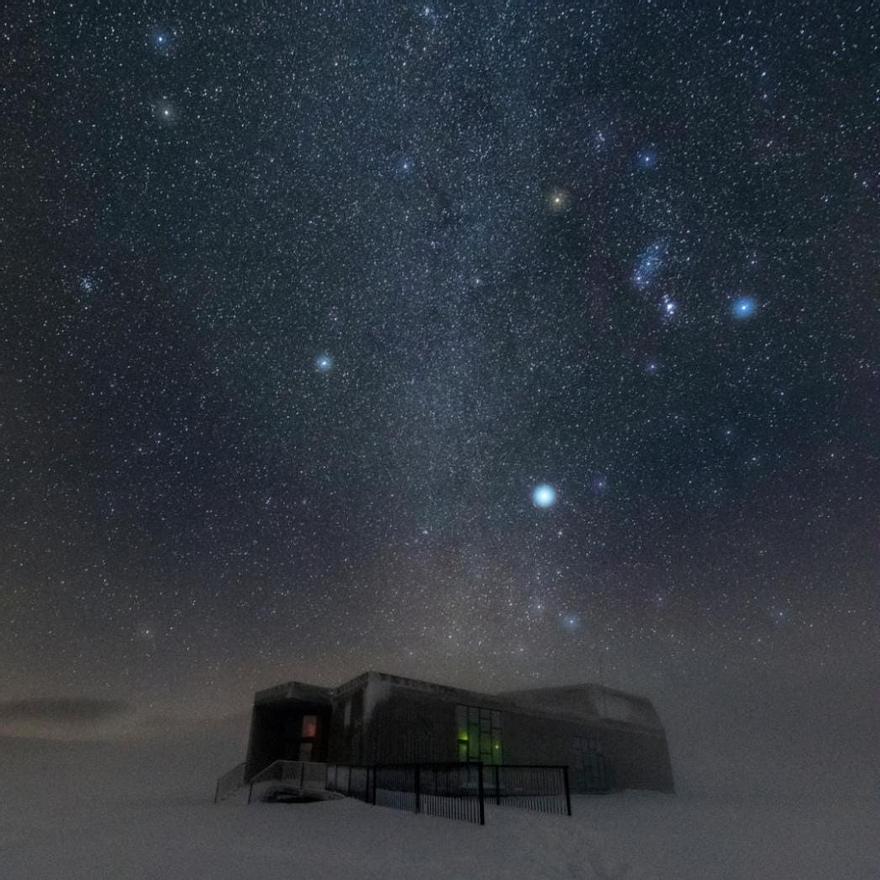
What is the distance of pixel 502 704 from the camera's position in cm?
2514

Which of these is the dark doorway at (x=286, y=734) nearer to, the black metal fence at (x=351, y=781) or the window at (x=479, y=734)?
the black metal fence at (x=351, y=781)

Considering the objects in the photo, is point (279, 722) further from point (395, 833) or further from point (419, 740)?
point (395, 833)

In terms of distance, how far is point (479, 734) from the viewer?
2344 centimetres

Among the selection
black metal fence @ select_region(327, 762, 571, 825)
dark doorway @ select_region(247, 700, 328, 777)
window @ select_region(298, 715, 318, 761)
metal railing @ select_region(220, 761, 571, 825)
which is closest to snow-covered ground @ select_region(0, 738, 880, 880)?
black metal fence @ select_region(327, 762, 571, 825)

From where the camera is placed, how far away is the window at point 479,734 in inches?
891

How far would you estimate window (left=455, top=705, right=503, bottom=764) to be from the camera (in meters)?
22.6

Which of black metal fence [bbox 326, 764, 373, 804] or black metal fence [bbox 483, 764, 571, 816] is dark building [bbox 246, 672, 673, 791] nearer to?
black metal fence [bbox 483, 764, 571, 816]

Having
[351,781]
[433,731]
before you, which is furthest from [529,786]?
[351,781]

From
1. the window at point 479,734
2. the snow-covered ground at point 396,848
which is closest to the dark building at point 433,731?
the window at point 479,734

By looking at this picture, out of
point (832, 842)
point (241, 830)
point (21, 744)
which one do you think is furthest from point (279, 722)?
point (21, 744)

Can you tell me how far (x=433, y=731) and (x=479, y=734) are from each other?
2.85m

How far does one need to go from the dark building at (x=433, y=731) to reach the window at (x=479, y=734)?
4 cm

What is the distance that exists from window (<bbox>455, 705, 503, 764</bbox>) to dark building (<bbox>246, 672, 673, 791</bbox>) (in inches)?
1.5

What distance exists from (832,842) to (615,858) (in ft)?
45.2
